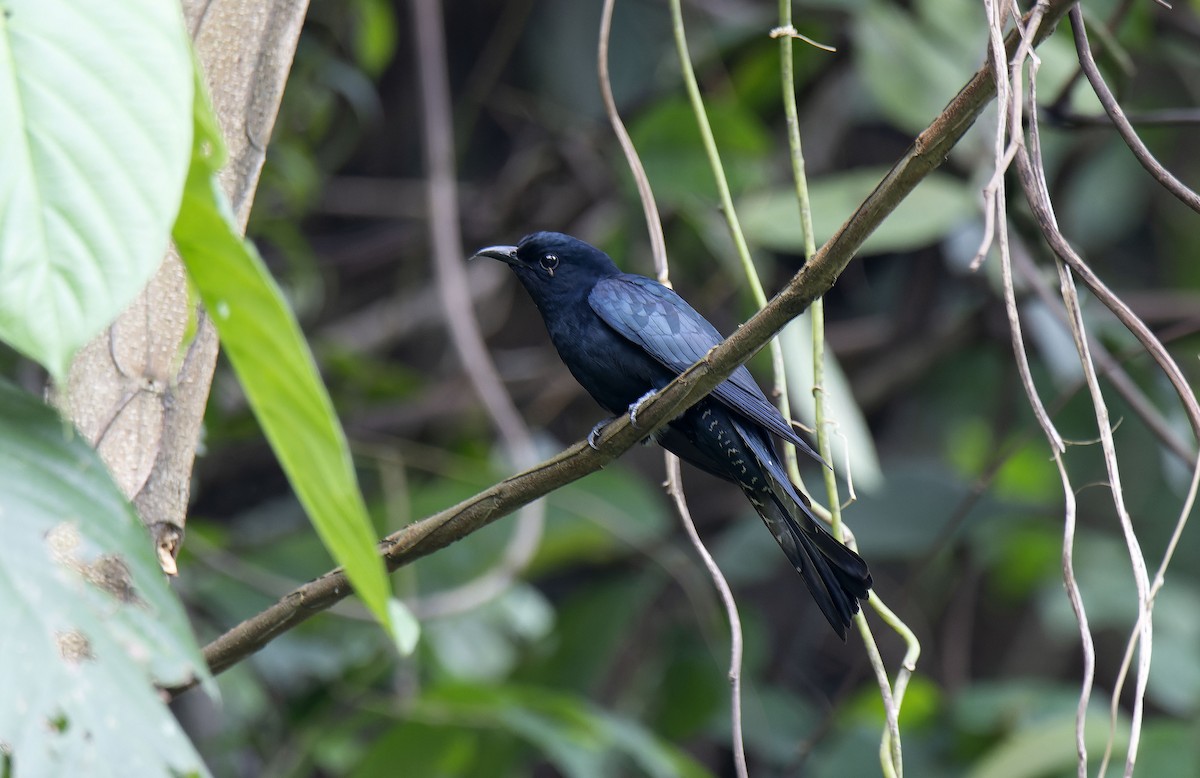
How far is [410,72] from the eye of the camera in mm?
5922

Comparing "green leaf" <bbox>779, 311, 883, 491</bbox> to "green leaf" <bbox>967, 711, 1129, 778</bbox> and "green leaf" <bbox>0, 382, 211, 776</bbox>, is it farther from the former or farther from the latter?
"green leaf" <bbox>0, 382, 211, 776</bbox>

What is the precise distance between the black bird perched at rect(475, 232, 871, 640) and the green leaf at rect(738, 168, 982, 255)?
80cm

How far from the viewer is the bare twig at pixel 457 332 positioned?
3.49 meters

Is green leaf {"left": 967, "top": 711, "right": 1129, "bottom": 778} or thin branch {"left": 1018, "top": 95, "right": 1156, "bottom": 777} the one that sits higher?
thin branch {"left": 1018, "top": 95, "right": 1156, "bottom": 777}

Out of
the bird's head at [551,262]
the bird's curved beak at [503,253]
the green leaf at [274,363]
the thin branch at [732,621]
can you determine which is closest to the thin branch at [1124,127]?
the thin branch at [732,621]

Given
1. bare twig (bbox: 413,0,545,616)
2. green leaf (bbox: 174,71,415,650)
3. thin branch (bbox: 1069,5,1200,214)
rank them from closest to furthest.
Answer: green leaf (bbox: 174,71,415,650), thin branch (bbox: 1069,5,1200,214), bare twig (bbox: 413,0,545,616)

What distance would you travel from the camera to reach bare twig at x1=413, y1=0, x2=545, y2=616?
349 centimetres

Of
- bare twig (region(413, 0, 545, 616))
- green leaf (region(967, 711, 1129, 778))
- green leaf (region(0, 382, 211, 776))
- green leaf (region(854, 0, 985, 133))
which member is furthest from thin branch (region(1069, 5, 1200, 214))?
green leaf (region(967, 711, 1129, 778))

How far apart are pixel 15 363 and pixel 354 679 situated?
1.48 metres

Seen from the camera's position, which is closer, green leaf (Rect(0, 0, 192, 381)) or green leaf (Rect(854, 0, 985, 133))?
green leaf (Rect(0, 0, 192, 381))

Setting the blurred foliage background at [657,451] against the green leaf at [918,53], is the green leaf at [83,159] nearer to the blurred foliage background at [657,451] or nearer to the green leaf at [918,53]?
the blurred foliage background at [657,451]

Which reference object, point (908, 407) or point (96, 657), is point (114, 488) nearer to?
point (96, 657)

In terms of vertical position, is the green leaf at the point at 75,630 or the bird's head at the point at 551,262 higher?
the green leaf at the point at 75,630

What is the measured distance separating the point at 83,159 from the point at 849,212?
3279mm
